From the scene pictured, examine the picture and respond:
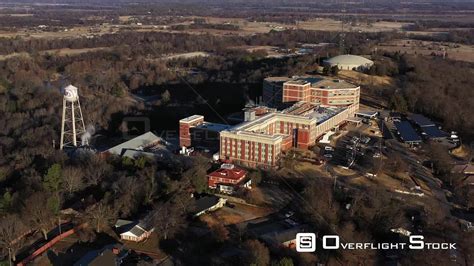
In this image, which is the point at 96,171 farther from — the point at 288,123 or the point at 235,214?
the point at 288,123

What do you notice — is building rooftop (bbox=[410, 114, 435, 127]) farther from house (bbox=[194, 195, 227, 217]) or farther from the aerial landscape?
house (bbox=[194, 195, 227, 217])

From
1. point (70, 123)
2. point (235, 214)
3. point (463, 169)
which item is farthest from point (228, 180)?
point (70, 123)

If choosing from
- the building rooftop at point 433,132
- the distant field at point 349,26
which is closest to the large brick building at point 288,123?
the building rooftop at point 433,132

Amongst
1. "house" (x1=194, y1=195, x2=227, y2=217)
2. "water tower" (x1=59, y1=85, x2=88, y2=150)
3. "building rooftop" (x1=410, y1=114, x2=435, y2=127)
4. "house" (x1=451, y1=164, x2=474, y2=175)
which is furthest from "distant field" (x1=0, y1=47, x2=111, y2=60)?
"house" (x1=451, y1=164, x2=474, y2=175)

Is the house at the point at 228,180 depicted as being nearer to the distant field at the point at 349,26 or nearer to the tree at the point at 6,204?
the tree at the point at 6,204

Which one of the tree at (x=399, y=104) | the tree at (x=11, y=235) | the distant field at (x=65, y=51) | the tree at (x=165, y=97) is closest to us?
the tree at (x=11, y=235)

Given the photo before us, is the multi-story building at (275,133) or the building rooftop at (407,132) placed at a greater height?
the multi-story building at (275,133)

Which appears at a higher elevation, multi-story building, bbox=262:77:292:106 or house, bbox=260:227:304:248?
multi-story building, bbox=262:77:292:106
